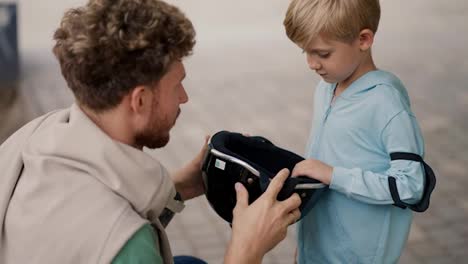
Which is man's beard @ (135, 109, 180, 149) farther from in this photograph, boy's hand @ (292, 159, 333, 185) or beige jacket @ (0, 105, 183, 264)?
boy's hand @ (292, 159, 333, 185)

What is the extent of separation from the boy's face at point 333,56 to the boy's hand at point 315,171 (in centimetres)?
26

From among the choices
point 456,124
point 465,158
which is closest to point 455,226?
point 465,158

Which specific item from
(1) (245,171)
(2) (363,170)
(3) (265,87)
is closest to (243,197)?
(1) (245,171)

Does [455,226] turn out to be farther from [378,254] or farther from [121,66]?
[121,66]

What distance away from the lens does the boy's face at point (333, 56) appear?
211 cm

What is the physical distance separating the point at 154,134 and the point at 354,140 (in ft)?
1.80

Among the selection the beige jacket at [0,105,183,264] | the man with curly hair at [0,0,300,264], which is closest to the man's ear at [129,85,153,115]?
the man with curly hair at [0,0,300,264]

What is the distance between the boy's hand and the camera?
2.06 metres

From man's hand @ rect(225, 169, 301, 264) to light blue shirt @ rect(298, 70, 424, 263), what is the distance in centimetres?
16

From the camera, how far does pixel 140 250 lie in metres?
1.78

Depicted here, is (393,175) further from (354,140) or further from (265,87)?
(265,87)

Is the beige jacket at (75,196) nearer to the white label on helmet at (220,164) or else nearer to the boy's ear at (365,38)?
the white label on helmet at (220,164)

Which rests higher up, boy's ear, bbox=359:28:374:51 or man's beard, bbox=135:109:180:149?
boy's ear, bbox=359:28:374:51

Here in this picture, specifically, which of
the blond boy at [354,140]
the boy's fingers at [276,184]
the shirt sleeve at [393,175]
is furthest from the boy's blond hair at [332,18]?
the boy's fingers at [276,184]
